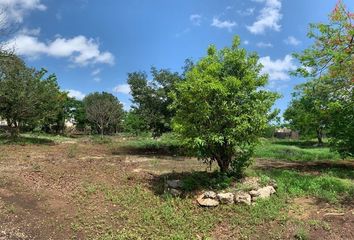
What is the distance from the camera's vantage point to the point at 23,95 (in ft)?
75.0

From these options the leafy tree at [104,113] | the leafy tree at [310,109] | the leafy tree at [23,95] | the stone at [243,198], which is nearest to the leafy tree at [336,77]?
the leafy tree at [310,109]

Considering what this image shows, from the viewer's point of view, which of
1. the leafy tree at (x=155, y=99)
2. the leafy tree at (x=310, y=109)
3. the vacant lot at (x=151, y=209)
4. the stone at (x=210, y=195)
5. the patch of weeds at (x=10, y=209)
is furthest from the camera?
the leafy tree at (x=155, y=99)

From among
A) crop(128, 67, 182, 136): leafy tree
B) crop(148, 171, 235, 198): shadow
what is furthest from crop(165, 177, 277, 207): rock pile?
crop(128, 67, 182, 136): leafy tree

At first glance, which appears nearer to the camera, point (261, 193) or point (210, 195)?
point (210, 195)

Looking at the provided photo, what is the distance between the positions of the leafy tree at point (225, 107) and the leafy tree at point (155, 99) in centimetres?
917

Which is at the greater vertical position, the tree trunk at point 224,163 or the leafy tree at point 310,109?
the leafy tree at point 310,109

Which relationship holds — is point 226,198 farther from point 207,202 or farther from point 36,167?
point 36,167

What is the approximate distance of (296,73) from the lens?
15.4 metres

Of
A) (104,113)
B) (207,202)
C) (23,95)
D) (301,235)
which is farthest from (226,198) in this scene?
(104,113)

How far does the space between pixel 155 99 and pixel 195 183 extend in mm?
10262

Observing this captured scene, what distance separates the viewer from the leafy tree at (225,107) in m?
10.1

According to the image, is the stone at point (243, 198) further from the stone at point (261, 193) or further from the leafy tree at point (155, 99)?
the leafy tree at point (155, 99)

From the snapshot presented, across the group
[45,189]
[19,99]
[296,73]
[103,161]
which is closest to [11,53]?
[19,99]

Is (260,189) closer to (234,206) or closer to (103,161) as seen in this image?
(234,206)
